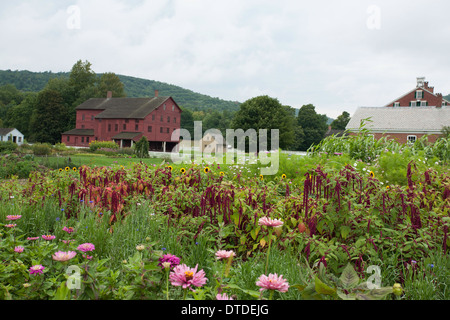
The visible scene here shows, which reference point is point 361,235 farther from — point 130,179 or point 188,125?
point 188,125

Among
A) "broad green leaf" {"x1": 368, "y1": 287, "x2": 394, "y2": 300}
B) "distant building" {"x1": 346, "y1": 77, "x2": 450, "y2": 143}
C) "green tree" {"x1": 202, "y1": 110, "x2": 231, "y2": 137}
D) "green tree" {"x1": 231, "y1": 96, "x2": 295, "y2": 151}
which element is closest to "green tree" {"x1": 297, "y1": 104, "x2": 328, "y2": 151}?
"green tree" {"x1": 202, "y1": 110, "x2": 231, "y2": 137}

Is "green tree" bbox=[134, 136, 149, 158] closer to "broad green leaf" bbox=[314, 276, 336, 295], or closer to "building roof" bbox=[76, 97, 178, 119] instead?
"building roof" bbox=[76, 97, 178, 119]

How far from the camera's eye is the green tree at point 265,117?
3803 centimetres

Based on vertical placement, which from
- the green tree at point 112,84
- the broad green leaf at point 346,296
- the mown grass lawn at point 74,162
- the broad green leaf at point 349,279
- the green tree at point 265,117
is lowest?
the broad green leaf at point 346,296

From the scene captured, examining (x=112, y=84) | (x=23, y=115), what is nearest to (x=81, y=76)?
(x=112, y=84)

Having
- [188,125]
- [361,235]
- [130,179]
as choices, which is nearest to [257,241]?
[361,235]

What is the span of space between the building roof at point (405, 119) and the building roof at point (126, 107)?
2473cm

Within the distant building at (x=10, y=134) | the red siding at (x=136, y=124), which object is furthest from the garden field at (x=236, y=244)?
the distant building at (x=10, y=134)

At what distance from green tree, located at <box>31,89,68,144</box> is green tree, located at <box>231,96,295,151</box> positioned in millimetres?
30152

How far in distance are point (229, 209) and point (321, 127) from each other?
61722 millimetres

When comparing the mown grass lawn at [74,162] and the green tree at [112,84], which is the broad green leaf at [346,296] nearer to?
the mown grass lawn at [74,162]

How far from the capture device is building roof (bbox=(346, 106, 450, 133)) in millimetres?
32594
